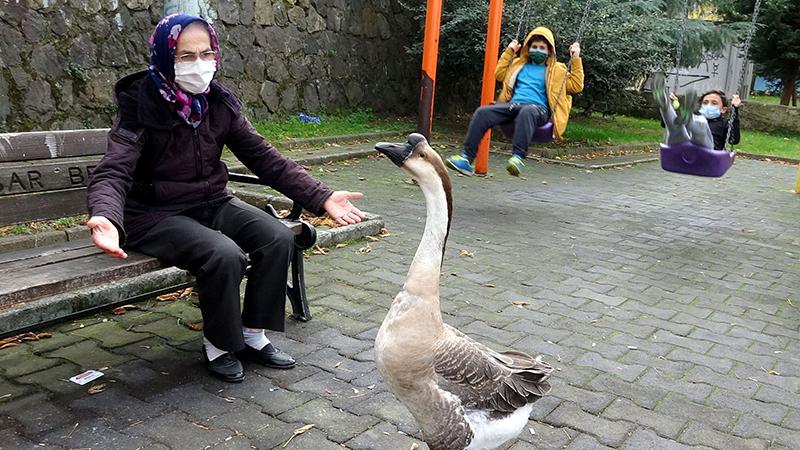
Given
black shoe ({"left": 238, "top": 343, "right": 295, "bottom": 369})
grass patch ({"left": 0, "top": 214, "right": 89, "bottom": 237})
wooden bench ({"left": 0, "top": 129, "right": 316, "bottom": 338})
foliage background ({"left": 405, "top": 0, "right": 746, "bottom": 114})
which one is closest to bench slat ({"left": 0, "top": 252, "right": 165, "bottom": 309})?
wooden bench ({"left": 0, "top": 129, "right": 316, "bottom": 338})

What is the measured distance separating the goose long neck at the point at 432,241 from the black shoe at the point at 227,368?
1.28 metres

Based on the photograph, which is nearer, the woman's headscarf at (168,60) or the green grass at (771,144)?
the woman's headscarf at (168,60)

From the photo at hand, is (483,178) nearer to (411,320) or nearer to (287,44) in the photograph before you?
(287,44)

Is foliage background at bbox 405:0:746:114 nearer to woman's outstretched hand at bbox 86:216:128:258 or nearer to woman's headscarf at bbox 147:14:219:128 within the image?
woman's headscarf at bbox 147:14:219:128

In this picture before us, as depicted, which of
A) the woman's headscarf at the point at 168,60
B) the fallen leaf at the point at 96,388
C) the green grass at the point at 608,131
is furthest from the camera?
the green grass at the point at 608,131

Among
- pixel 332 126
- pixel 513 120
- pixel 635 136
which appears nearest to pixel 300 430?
pixel 513 120

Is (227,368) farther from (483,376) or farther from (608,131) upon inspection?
(608,131)

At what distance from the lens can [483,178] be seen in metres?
9.73

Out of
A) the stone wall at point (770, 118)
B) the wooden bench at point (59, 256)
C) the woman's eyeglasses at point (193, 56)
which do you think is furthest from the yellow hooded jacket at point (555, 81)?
the stone wall at point (770, 118)

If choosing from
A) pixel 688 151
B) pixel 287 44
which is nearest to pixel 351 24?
pixel 287 44

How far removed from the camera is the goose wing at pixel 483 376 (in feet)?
8.86

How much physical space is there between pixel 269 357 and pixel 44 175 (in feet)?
4.80

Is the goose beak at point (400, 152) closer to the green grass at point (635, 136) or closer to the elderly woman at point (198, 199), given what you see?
the elderly woman at point (198, 199)

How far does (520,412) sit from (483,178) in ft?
23.2
